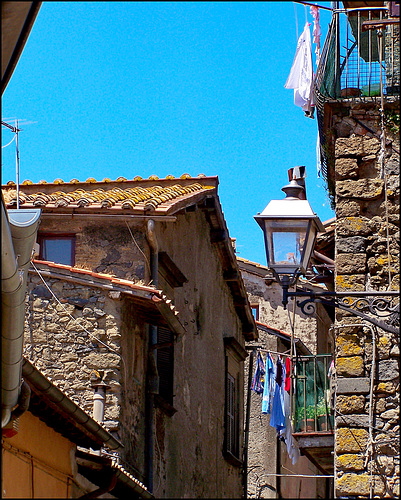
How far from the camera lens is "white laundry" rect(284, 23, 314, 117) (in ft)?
31.6

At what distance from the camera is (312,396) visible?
13.8m

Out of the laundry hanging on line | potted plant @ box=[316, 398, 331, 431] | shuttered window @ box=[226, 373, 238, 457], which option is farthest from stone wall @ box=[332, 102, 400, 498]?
shuttered window @ box=[226, 373, 238, 457]

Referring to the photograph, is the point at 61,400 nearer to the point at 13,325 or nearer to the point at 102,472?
the point at 13,325

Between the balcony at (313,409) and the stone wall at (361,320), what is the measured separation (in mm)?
5143

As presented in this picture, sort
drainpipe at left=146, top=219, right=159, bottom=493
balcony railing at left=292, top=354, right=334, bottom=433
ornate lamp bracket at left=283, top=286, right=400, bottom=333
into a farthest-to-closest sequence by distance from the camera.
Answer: balcony railing at left=292, top=354, right=334, bottom=433, drainpipe at left=146, top=219, right=159, bottom=493, ornate lamp bracket at left=283, top=286, right=400, bottom=333

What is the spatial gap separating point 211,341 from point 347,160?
7.45m

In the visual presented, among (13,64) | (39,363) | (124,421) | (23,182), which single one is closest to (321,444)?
(124,421)

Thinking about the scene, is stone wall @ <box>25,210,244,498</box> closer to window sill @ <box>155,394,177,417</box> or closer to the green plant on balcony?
window sill @ <box>155,394,177,417</box>

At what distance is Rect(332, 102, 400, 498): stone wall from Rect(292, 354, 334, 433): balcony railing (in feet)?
17.5

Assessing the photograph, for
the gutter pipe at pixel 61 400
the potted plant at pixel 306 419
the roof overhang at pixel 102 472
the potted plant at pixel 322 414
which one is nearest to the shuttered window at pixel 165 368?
the potted plant at pixel 306 419

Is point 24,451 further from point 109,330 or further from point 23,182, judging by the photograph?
point 23,182

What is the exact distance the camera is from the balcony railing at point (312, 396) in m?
13.8

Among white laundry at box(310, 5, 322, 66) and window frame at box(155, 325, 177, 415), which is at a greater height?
white laundry at box(310, 5, 322, 66)

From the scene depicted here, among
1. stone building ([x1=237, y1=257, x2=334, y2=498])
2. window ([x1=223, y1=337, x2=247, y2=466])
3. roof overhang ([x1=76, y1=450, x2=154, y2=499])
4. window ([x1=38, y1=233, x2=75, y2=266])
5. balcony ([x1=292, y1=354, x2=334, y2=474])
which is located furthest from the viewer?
stone building ([x1=237, y1=257, x2=334, y2=498])
